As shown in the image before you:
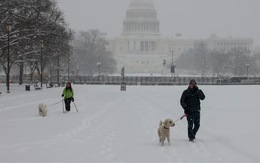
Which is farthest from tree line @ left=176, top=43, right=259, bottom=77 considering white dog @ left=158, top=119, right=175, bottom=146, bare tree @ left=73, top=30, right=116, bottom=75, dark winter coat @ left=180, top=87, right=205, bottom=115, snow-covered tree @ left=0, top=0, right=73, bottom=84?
white dog @ left=158, top=119, right=175, bottom=146

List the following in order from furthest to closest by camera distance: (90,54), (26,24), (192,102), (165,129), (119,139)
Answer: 1. (90,54)
2. (26,24)
3. (119,139)
4. (192,102)
5. (165,129)

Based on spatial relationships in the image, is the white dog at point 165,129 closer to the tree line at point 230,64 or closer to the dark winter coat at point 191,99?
the dark winter coat at point 191,99

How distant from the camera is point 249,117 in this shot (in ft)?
65.6

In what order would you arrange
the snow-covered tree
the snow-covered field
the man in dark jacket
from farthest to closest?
the snow-covered tree, the man in dark jacket, the snow-covered field

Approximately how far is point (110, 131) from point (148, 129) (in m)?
1.37

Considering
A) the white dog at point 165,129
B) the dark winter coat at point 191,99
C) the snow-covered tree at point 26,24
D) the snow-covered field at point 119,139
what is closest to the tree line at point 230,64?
the snow-covered tree at point 26,24

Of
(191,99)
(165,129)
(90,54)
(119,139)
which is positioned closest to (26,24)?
(119,139)

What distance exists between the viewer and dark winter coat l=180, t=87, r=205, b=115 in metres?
13.7

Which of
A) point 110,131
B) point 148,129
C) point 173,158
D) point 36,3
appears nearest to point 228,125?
point 148,129

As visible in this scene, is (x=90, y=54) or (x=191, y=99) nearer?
(x=191, y=99)

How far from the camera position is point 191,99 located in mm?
13750

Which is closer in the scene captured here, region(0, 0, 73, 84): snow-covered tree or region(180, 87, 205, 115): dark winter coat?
region(180, 87, 205, 115): dark winter coat

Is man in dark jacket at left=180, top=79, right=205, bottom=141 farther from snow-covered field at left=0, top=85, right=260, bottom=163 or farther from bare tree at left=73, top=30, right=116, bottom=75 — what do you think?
bare tree at left=73, top=30, right=116, bottom=75

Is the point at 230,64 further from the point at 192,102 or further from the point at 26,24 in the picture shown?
the point at 192,102
